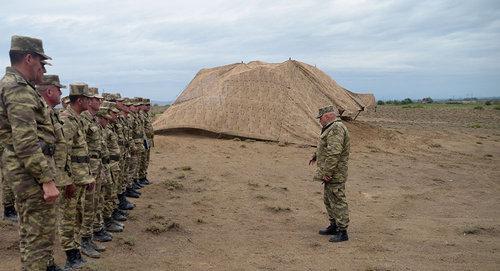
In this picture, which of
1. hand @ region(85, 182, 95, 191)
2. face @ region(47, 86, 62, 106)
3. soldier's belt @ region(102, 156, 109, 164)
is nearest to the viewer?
face @ region(47, 86, 62, 106)

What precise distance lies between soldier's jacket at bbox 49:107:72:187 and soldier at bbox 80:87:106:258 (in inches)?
49.1

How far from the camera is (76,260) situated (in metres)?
5.37

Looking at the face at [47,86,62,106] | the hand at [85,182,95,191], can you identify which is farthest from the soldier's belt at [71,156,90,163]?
the face at [47,86,62,106]

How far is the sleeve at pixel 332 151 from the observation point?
6.78 meters

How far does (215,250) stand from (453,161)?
10.8 meters

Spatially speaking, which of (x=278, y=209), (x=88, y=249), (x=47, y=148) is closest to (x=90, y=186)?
(x=88, y=249)

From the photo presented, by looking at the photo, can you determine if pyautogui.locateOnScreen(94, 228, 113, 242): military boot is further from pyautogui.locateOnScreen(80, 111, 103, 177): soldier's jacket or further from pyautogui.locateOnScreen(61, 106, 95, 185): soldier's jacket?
pyautogui.locateOnScreen(61, 106, 95, 185): soldier's jacket

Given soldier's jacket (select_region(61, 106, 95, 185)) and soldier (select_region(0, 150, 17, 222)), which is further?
soldier (select_region(0, 150, 17, 222))

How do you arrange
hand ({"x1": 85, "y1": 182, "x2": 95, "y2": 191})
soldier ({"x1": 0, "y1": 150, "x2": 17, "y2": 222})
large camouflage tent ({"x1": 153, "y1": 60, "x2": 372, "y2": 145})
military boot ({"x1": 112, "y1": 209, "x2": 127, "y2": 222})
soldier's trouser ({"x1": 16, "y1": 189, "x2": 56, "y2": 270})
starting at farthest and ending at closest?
large camouflage tent ({"x1": 153, "y1": 60, "x2": 372, "y2": 145}) < military boot ({"x1": 112, "y1": 209, "x2": 127, "y2": 222}) < soldier ({"x1": 0, "y1": 150, "x2": 17, "y2": 222}) < hand ({"x1": 85, "y1": 182, "x2": 95, "y2": 191}) < soldier's trouser ({"x1": 16, "y1": 189, "x2": 56, "y2": 270})

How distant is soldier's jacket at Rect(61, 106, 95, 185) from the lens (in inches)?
211

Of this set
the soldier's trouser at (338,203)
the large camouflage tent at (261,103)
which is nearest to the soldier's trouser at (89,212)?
the soldier's trouser at (338,203)

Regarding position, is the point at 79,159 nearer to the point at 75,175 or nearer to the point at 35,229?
the point at 75,175

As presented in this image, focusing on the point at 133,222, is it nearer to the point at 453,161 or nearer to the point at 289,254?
the point at 289,254

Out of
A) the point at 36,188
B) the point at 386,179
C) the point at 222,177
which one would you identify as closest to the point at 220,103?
the point at 222,177
